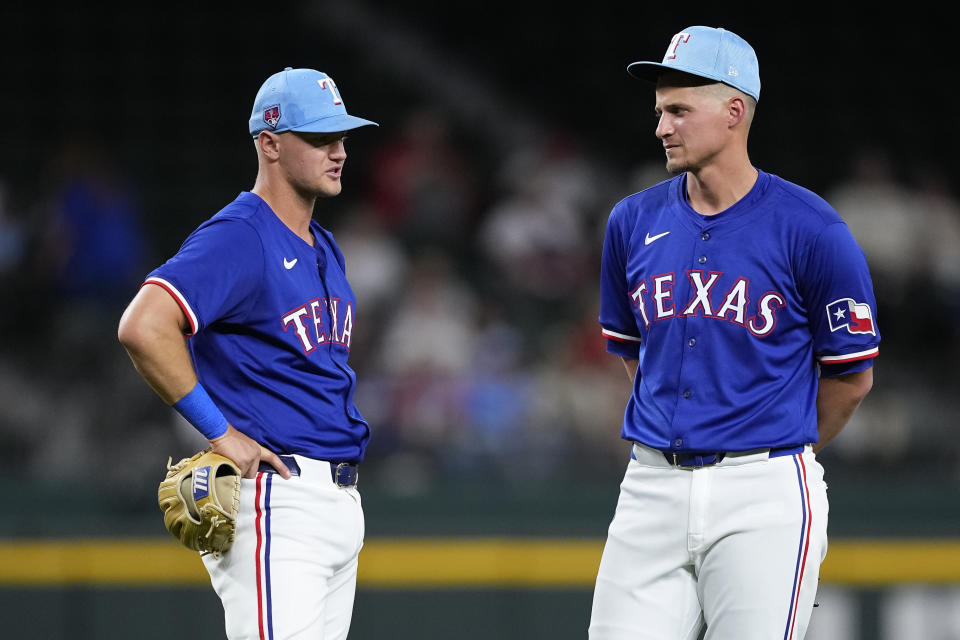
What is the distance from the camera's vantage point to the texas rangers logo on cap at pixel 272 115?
3334 millimetres

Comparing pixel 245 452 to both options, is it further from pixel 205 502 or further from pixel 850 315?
pixel 850 315

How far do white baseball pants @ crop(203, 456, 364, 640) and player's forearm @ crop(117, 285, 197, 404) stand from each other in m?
0.33

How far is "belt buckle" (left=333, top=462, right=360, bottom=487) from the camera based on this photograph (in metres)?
3.29

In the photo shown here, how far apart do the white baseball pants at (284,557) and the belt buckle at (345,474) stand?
34 mm

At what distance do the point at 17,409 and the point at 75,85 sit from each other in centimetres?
370

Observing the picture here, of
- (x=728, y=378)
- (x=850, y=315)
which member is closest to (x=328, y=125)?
(x=728, y=378)

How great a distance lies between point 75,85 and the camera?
9711 millimetres

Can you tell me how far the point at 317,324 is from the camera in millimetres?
3297

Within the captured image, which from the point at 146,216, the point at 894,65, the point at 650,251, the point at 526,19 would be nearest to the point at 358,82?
the point at 526,19

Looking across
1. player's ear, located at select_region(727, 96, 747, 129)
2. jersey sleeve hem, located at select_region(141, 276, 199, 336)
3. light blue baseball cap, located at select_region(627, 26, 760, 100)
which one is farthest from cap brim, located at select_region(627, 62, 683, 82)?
jersey sleeve hem, located at select_region(141, 276, 199, 336)

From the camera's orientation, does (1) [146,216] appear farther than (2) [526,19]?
No

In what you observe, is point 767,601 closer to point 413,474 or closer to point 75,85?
point 413,474

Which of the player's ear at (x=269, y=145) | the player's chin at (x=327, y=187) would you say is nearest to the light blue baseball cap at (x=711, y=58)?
the player's chin at (x=327, y=187)

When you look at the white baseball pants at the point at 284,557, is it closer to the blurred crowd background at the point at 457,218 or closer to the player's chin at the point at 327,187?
the player's chin at the point at 327,187
